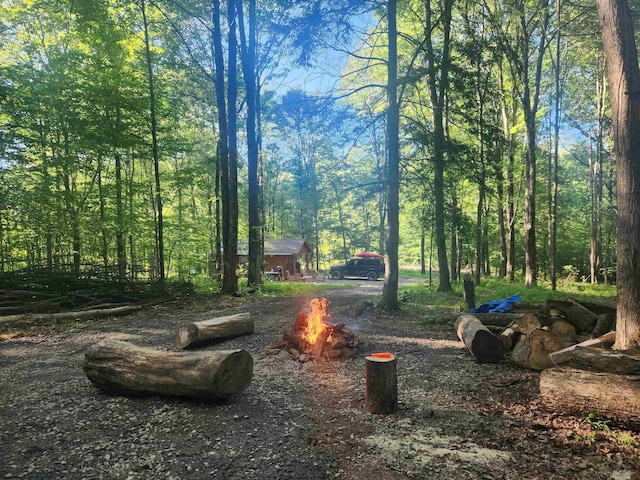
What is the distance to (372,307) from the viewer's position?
33.4 ft

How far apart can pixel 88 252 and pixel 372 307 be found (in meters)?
11.7

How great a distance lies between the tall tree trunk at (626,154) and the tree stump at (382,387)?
3.02m

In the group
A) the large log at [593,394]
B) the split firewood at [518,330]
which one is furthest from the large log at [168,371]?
the split firewood at [518,330]

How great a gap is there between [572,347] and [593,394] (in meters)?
1.06

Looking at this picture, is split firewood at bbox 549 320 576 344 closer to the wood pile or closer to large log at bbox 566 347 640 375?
the wood pile

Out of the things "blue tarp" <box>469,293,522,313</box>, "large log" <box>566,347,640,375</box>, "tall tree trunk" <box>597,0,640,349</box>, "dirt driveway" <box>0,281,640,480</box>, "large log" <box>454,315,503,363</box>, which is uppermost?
"tall tree trunk" <box>597,0,640,349</box>

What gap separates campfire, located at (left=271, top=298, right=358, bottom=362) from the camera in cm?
572

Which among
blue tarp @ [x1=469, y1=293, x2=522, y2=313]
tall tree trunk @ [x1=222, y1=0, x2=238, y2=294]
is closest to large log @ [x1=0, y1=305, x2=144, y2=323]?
tall tree trunk @ [x1=222, y1=0, x2=238, y2=294]

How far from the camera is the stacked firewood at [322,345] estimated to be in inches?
225

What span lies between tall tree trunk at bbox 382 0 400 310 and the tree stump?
6109mm

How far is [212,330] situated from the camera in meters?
6.39

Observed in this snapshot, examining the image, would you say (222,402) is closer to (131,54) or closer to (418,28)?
(131,54)

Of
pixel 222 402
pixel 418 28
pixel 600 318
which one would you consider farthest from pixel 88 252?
pixel 418 28

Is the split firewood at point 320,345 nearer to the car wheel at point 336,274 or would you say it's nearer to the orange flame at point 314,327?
the orange flame at point 314,327
